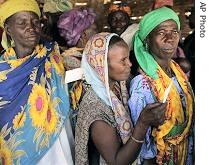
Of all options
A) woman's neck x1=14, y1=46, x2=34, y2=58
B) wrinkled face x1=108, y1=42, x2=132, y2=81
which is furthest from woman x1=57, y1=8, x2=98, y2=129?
wrinkled face x1=108, y1=42, x2=132, y2=81

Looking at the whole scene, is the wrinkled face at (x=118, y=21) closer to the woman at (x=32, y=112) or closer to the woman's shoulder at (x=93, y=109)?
the woman at (x=32, y=112)

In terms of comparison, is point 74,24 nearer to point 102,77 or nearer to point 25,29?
point 25,29

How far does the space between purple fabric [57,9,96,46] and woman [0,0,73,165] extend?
624 millimetres

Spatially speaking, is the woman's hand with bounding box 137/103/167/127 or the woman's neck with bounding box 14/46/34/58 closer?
the woman's hand with bounding box 137/103/167/127

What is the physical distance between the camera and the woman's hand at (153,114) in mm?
2549

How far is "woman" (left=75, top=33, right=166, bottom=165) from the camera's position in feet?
8.99

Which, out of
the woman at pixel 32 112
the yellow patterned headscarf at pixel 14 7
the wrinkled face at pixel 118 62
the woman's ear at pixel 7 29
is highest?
the yellow patterned headscarf at pixel 14 7

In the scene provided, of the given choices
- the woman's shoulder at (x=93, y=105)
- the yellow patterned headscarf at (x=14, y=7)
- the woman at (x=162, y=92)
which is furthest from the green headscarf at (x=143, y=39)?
the yellow patterned headscarf at (x=14, y=7)

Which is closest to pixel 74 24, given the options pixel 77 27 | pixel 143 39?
pixel 77 27

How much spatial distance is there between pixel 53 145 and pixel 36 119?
0.60ft

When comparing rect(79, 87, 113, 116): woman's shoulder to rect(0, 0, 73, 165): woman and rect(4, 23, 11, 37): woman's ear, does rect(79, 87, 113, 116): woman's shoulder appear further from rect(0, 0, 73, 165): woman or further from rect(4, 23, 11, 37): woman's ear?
rect(4, 23, 11, 37): woman's ear

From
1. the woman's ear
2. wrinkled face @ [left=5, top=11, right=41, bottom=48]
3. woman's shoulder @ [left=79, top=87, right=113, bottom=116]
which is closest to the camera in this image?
woman's shoulder @ [left=79, top=87, right=113, bottom=116]

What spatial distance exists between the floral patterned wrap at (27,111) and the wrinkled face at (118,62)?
0.42m
